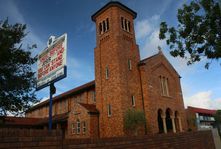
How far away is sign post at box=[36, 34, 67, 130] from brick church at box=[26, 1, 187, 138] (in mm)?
14649

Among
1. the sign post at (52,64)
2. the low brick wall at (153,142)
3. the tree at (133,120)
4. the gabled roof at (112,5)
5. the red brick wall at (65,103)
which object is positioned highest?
the gabled roof at (112,5)

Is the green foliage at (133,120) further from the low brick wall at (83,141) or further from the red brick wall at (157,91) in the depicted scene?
the low brick wall at (83,141)

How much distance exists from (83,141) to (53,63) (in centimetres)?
333

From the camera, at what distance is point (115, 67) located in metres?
24.5

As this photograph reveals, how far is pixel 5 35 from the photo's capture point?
12203 millimetres

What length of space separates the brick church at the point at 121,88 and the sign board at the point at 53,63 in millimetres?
14638

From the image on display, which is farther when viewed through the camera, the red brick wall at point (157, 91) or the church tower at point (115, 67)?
the red brick wall at point (157, 91)

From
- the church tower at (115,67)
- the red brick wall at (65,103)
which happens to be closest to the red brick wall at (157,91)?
the church tower at (115,67)

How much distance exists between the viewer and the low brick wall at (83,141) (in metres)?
4.88

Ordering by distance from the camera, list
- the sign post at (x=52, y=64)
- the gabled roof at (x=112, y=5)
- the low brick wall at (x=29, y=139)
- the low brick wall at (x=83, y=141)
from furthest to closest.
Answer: the gabled roof at (x=112, y=5) → the sign post at (x=52, y=64) → the low brick wall at (x=83, y=141) → the low brick wall at (x=29, y=139)

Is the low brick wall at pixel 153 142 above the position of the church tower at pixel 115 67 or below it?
below

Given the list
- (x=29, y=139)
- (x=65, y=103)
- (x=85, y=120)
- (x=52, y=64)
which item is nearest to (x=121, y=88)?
(x=85, y=120)

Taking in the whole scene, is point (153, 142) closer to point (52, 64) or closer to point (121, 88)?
point (52, 64)

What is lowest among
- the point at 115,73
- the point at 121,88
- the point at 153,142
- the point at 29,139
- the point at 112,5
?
the point at 153,142
